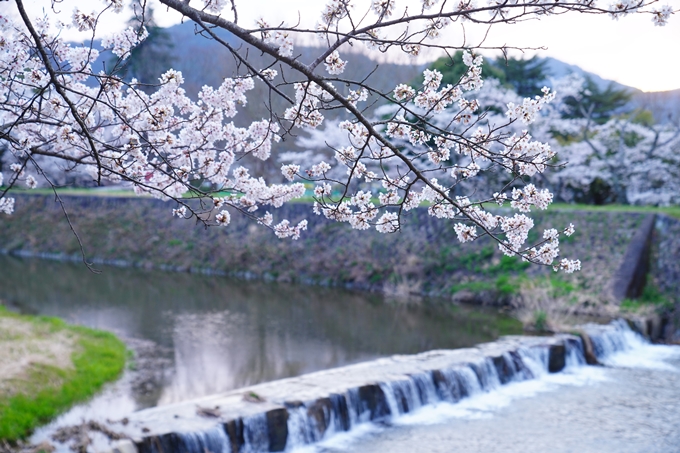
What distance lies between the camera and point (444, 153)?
126 inches

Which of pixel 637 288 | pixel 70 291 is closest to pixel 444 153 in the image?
pixel 637 288

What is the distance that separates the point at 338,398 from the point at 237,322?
5041 mm

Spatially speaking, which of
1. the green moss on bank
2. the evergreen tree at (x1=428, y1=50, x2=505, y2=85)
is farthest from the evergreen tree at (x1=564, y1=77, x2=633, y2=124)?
the green moss on bank

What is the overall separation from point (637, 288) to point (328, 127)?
10.5 metres

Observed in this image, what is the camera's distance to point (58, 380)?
6.91m

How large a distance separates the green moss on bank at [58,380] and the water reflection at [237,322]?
2.09 feet

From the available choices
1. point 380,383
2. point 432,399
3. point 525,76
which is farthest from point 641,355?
point 525,76

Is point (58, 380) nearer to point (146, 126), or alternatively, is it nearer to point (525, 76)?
point (146, 126)

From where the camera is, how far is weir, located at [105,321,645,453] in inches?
208

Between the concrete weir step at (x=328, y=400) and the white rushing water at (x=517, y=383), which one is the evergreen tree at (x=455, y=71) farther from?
the concrete weir step at (x=328, y=400)

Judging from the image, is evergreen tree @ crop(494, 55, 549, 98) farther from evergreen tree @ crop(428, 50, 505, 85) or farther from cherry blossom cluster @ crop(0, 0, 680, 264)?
cherry blossom cluster @ crop(0, 0, 680, 264)

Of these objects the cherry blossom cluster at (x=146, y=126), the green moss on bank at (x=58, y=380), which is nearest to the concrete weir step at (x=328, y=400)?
the green moss on bank at (x=58, y=380)

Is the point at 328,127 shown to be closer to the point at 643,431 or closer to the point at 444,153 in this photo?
the point at 643,431

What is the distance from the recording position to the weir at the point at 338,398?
529 centimetres
